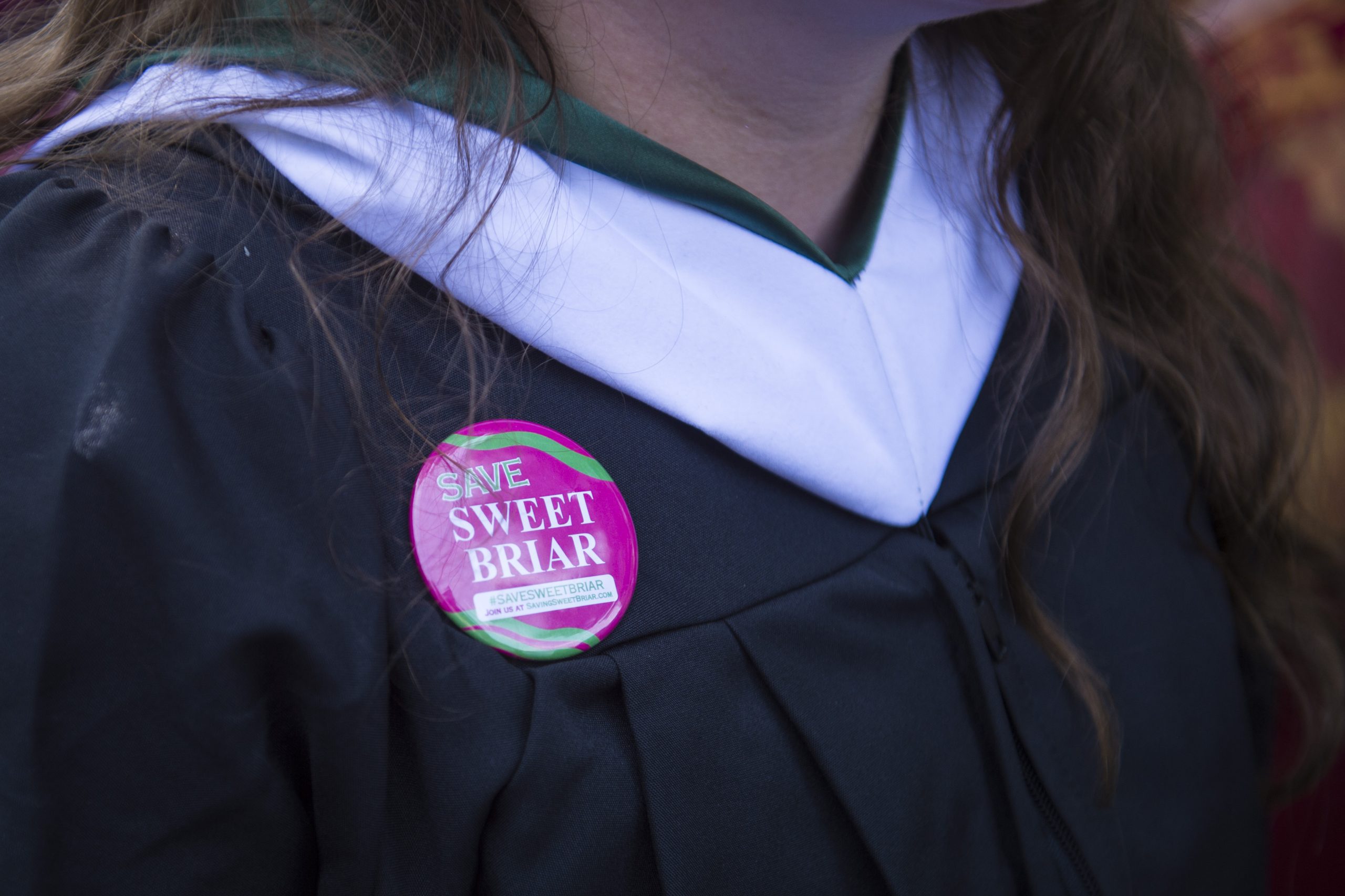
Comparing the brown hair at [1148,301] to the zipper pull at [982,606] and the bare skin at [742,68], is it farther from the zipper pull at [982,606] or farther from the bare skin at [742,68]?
the bare skin at [742,68]

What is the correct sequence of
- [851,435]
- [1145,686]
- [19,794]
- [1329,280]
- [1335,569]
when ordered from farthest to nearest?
1. [1329,280]
2. [1335,569]
3. [1145,686]
4. [851,435]
5. [19,794]

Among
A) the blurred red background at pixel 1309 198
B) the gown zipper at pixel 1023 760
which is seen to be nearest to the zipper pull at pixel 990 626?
the gown zipper at pixel 1023 760

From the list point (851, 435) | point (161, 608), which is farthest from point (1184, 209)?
point (161, 608)

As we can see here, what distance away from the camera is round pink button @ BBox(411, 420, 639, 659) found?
0.59m

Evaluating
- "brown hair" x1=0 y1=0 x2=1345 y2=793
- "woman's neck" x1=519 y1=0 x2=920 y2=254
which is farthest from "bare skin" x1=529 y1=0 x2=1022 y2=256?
"brown hair" x1=0 y1=0 x2=1345 y2=793

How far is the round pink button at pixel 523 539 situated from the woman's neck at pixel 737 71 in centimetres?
29

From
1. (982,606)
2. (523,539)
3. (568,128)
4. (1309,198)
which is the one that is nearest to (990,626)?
(982,606)

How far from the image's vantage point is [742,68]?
75 cm

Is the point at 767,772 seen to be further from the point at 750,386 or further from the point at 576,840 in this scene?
the point at 750,386

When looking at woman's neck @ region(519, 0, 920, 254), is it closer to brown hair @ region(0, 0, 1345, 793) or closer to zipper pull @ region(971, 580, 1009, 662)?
brown hair @ region(0, 0, 1345, 793)

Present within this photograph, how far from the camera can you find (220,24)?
2.22 feet

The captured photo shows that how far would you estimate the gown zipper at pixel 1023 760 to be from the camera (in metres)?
0.75

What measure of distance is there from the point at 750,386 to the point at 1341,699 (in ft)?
2.81

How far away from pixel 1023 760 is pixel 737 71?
58cm
